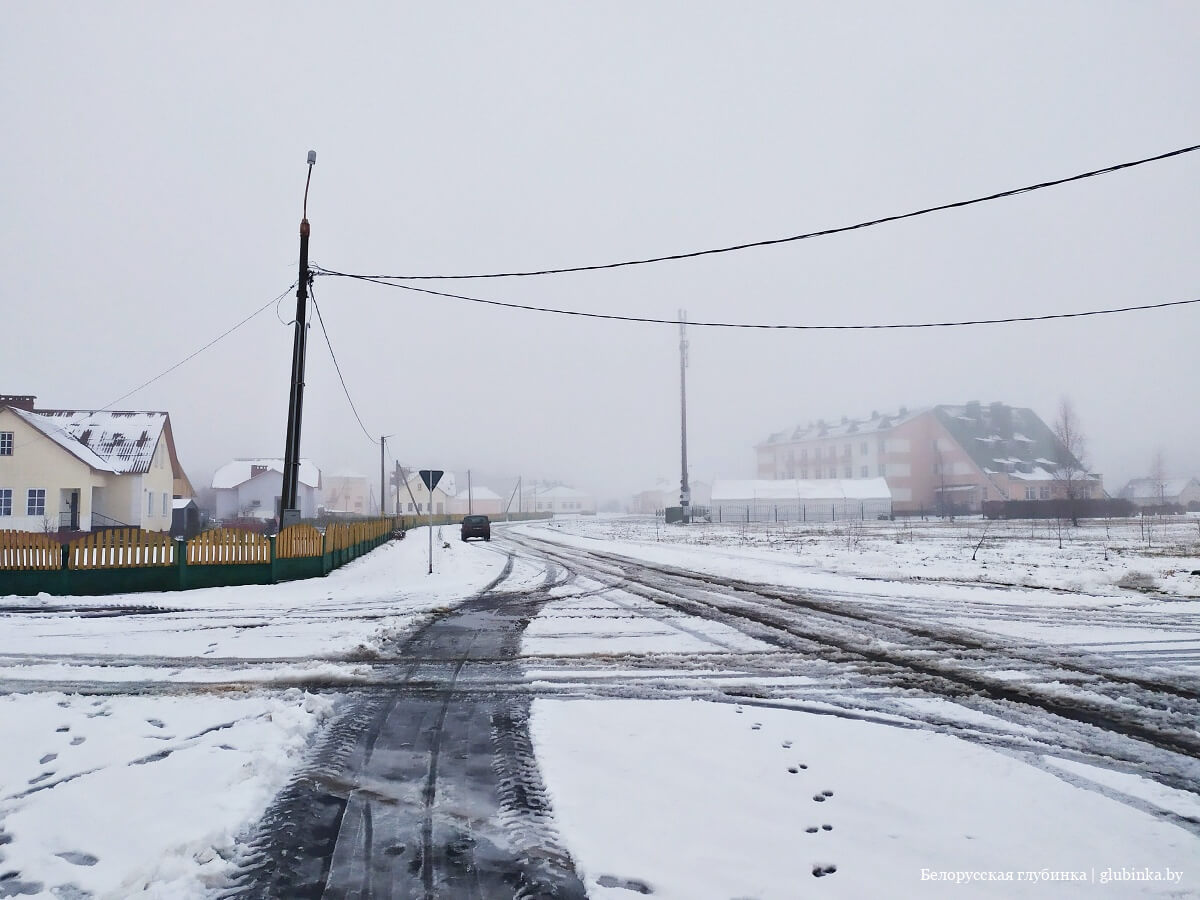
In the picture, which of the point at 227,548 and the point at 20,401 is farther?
the point at 20,401

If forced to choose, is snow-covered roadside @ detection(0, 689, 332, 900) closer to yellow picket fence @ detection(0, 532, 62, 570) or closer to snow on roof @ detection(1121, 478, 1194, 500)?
yellow picket fence @ detection(0, 532, 62, 570)

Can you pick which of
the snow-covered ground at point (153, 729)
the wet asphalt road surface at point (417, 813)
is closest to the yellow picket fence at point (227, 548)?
the snow-covered ground at point (153, 729)

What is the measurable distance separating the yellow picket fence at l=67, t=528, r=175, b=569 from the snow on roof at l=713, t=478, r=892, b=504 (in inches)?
2523

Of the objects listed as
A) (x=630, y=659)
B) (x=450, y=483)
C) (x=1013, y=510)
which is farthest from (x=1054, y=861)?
(x=450, y=483)

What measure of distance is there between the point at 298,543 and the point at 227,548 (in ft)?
5.86

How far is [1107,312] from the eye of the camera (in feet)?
60.3

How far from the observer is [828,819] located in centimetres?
398

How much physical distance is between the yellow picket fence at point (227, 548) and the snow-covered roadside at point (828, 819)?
44.2 feet

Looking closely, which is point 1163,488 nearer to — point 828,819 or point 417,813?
point 828,819

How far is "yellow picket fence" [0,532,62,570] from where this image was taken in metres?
15.3

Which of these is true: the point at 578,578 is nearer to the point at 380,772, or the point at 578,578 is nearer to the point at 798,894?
the point at 380,772

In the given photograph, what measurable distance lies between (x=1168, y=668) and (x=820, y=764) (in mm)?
5392

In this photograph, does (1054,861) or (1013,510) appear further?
(1013,510)

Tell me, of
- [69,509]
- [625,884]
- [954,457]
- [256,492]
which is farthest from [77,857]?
[954,457]
